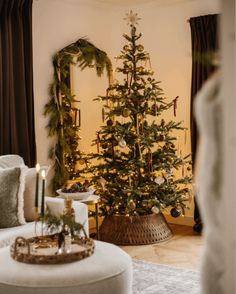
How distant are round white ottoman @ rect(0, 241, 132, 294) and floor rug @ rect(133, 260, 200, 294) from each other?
0.87 metres

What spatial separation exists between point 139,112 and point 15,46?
4.36 ft

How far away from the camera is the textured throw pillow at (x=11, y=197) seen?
148 inches

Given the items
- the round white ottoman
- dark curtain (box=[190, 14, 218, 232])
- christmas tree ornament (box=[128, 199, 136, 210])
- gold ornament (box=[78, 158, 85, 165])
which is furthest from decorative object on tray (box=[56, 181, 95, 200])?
the round white ottoman

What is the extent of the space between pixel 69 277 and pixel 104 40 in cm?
396

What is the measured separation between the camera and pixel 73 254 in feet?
9.44

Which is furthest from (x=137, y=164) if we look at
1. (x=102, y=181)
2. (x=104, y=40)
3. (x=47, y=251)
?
(x=47, y=251)

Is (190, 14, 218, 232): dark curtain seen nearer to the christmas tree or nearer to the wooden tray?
the christmas tree

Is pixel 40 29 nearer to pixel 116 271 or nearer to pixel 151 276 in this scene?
pixel 151 276

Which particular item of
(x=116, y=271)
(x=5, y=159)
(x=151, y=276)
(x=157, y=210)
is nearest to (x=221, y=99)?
(x=116, y=271)

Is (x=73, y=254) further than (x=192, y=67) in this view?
No

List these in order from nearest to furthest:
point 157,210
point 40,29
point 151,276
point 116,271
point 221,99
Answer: point 221,99 < point 116,271 < point 151,276 < point 157,210 < point 40,29

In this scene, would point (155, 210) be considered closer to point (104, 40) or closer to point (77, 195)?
point (77, 195)

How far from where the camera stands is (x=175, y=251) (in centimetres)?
484

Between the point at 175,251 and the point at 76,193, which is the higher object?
the point at 76,193
